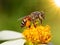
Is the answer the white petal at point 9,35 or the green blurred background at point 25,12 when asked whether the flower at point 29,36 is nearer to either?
the white petal at point 9,35

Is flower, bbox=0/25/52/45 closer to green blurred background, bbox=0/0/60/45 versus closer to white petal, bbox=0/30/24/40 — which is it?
white petal, bbox=0/30/24/40

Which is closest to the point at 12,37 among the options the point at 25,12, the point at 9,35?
the point at 9,35

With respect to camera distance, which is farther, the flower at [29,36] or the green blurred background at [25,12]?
the green blurred background at [25,12]

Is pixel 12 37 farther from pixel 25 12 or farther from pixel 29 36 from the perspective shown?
pixel 25 12

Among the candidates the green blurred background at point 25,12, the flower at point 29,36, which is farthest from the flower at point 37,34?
the green blurred background at point 25,12

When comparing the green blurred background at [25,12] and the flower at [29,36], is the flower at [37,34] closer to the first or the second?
the flower at [29,36]

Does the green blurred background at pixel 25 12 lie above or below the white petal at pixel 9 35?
above
